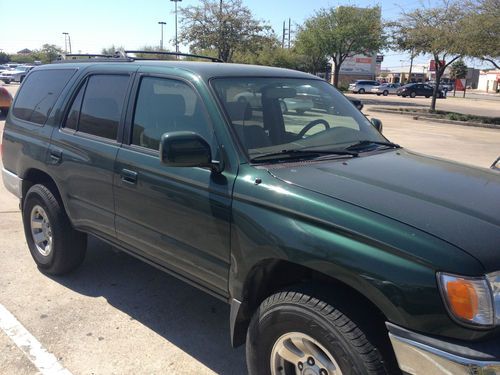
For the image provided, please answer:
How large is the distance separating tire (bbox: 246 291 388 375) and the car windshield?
0.88m

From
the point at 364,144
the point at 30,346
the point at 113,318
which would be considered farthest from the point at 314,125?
the point at 30,346

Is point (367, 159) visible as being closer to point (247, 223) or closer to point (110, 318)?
point (247, 223)

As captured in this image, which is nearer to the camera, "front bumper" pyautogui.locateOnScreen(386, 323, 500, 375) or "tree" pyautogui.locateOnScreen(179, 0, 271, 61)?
"front bumper" pyautogui.locateOnScreen(386, 323, 500, 375)

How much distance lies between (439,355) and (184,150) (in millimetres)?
1522

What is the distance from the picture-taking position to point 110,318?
370 cm

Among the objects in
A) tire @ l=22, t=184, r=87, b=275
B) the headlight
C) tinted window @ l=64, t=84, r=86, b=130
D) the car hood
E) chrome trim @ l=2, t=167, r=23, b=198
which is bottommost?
tire @ l=22, t=184, r=87, b=275

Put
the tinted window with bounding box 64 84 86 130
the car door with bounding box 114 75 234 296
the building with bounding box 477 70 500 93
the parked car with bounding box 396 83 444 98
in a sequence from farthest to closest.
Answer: the building with bounding box 477 70 500 93
the parked car with bounding box 396 83 444 98
the tinted window with bounding box 64 84 86 130
the car door with bounding box 114 75 234 296

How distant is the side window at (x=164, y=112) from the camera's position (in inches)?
120

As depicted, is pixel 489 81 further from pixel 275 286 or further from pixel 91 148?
pixel 275 286

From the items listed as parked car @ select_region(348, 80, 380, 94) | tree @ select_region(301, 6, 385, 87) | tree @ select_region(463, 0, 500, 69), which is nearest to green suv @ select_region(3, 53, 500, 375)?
tree @ select_region(463, 0, 500, 69)

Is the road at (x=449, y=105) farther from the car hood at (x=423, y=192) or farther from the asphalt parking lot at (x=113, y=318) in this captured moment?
the car hood at (x=423, y=192)

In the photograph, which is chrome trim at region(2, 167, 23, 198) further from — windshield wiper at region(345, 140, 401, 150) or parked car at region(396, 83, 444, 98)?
parked car at region(396, 83, 444, 98)

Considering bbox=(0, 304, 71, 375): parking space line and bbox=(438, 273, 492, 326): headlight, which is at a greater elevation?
bbox=(438, 273, 492, 326): headlight

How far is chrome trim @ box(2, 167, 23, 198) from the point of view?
4.56m
